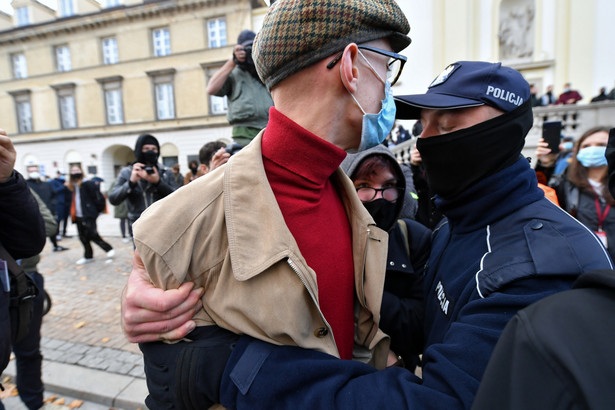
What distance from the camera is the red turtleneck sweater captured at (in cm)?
121

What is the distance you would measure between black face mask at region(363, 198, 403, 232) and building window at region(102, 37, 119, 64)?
28939 mm

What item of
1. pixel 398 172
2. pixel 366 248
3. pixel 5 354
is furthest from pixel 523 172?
pixel 5 354

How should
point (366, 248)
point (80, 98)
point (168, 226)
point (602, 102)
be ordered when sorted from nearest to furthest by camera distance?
point (168, 226) < point (366, 248) < point (602, 102) < point (80, 98)

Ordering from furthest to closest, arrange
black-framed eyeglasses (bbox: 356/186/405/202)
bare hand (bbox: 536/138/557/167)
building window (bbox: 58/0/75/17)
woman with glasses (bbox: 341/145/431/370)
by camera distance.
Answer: building window (bbox: 58/0/75/17) → bare hand (bbox: 536/138/557/167) → black-framed eyeglasses (bbox: 356/186/405/202) → woman with glasses (bbox: 341/145/431/370)

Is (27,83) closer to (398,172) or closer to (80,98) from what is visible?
(80,98)

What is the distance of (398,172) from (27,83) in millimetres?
34540

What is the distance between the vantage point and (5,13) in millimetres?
28656

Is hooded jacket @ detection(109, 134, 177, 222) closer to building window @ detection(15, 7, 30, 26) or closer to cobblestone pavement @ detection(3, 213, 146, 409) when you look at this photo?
cobblestone pavement @ detection(3, 213, 146, 409)

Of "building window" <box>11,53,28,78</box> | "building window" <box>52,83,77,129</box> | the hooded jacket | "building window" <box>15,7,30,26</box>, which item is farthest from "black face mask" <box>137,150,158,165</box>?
"building window" <box>15,7,30,26</box>

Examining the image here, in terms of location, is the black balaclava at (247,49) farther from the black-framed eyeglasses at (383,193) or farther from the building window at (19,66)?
the building window at (19,66)

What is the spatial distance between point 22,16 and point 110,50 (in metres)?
11.0

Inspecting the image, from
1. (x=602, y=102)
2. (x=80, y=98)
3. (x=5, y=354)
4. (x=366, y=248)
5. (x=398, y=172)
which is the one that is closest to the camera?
(x=366, y=248)

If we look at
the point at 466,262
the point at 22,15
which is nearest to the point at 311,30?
the point at 466,262

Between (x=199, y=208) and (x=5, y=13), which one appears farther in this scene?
(x=5, y=13)
